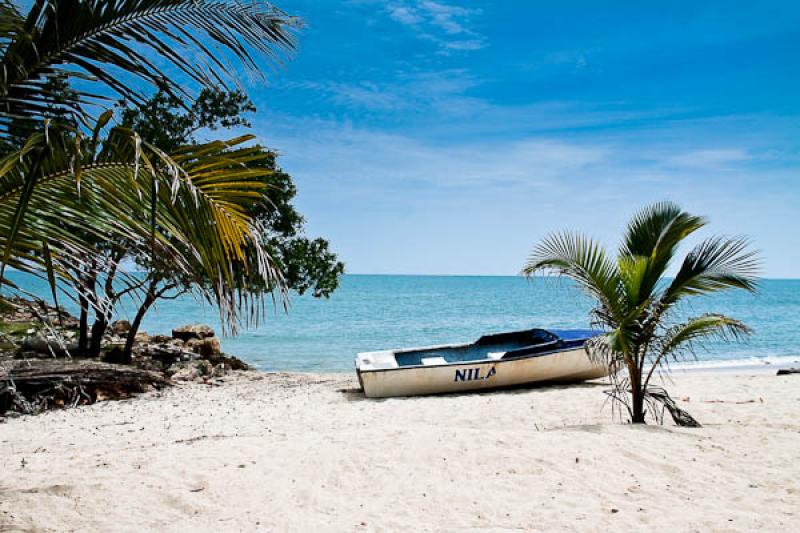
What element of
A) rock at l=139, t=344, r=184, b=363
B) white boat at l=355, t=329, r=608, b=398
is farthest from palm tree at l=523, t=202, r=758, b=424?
rock at l=139, t=344, r=184, b=363

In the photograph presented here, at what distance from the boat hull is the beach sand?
2.48 metres

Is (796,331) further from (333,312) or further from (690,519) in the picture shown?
(690,519)

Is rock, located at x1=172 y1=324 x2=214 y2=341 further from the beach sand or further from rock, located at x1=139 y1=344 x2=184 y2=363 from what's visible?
the beach sand

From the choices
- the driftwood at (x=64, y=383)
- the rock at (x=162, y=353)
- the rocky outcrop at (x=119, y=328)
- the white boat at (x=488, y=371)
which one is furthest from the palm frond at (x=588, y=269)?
the rocky outcrop at (x=119, y=328)

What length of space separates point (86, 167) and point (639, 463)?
4984mm

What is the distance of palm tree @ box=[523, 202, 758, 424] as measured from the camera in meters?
7.15

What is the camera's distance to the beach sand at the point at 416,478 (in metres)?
4.33

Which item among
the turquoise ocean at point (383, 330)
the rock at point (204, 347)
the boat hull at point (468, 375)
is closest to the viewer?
the boat hull at point (468, 375)

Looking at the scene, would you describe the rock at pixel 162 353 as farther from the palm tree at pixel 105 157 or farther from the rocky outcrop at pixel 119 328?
the palm tree at pixel 105 157

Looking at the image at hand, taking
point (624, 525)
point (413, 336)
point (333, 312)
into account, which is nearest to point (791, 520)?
point (624, 525)

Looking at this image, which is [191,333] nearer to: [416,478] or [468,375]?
[468,375]

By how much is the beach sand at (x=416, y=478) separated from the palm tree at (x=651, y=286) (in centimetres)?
93

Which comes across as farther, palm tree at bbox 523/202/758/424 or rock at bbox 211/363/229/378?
rock at bbox 211/363/229/378

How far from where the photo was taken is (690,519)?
4.31 metres
